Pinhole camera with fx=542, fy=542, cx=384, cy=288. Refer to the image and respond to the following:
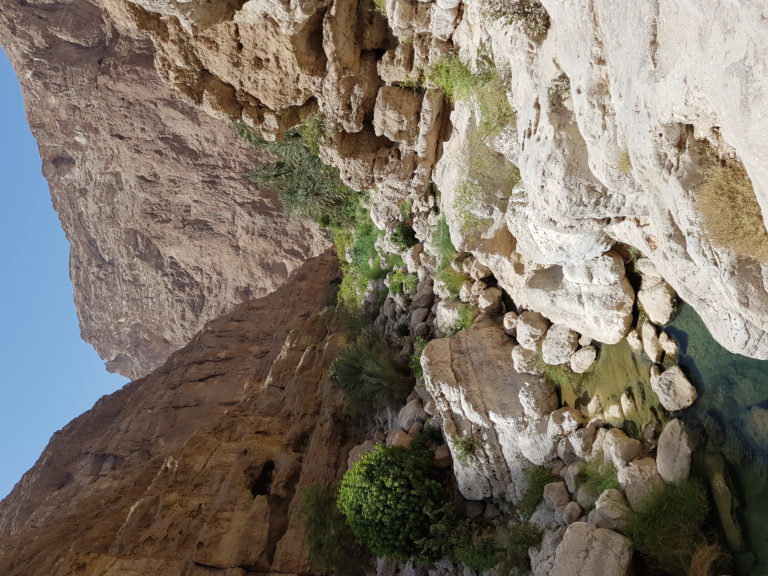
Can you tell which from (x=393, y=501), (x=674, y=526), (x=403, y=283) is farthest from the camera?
(x=403, y=283)

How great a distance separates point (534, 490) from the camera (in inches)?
222

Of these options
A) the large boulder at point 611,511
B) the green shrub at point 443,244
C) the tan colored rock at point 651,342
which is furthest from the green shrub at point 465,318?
the large boulder at point 611,511

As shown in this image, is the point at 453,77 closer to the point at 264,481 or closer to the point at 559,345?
the point at 559,345

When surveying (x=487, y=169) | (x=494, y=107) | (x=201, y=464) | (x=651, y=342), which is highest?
(x=494, y=107)

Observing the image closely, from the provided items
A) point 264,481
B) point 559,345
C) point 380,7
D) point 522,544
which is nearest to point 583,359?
point 559,345

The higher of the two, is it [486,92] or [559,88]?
[486,92]

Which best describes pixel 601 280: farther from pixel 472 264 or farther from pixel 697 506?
pixel 472 264

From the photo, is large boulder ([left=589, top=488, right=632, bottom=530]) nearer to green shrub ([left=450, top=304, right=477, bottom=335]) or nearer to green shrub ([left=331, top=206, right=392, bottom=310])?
green shrub ([left=450, top=304, right=477, bottom=335])

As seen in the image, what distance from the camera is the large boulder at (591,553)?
4293 millimetres

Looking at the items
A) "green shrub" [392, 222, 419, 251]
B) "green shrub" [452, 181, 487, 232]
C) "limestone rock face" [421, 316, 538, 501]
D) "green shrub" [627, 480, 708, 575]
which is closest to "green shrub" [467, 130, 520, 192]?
"green shrub" [452, 181, 487, 232]

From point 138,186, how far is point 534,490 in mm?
16604

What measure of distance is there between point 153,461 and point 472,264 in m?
8.02

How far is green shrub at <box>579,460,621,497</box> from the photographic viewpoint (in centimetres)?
475

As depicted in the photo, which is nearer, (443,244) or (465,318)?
(465,318)
